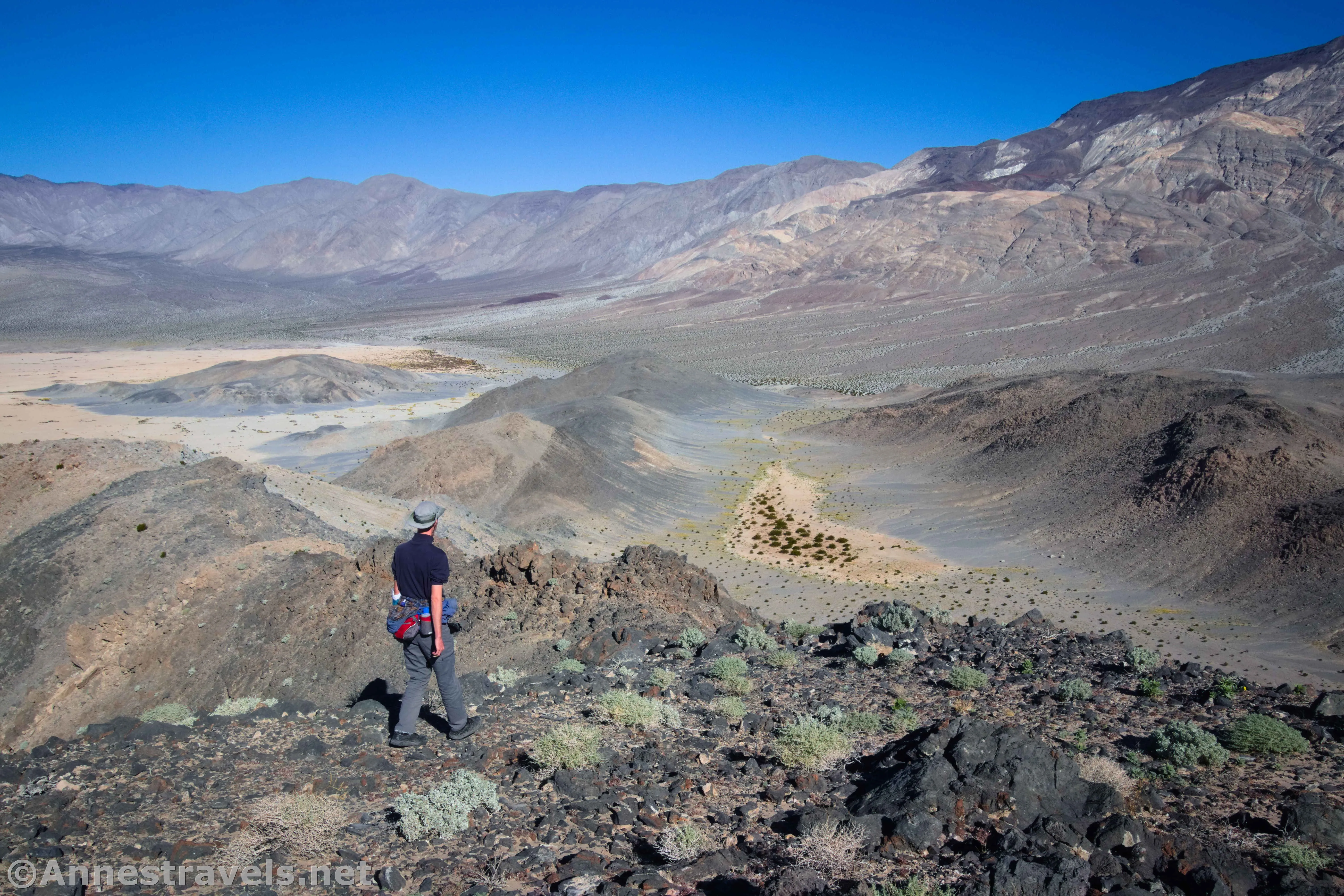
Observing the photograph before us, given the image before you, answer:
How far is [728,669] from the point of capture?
27.3 feet

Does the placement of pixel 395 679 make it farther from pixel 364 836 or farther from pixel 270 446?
pixel 270 446

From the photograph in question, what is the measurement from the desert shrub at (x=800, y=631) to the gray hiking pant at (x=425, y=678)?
5684 millimetres

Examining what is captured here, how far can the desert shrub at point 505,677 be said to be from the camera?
7.87 meters

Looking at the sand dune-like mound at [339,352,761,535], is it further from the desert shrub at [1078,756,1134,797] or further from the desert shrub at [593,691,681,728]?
the desert shrub at [1078,756,1134,797]

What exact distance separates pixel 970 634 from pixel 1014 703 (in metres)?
3.71

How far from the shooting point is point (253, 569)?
10898 mm

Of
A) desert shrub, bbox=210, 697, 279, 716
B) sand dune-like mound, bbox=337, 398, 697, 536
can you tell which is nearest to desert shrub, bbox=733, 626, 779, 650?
desert shrub, bbox=210, 697, 279, 716

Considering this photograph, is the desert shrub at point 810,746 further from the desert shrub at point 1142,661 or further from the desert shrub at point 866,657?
the desert shrub at point 1142,661

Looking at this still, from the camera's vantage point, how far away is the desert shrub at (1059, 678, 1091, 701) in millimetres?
8078

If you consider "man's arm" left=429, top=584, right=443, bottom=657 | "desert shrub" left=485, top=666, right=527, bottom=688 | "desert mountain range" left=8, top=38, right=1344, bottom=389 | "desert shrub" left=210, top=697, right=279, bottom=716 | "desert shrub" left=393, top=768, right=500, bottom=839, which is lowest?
"desert shrub" left=485, top=666, right=527, bottom=688

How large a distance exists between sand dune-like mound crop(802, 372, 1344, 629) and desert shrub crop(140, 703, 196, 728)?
59.9ft

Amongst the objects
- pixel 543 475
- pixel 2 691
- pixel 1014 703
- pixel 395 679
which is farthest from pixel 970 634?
pixel 543 475

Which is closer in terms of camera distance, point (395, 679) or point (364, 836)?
point (364, 836)

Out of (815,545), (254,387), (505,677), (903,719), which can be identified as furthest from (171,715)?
(254,387)
